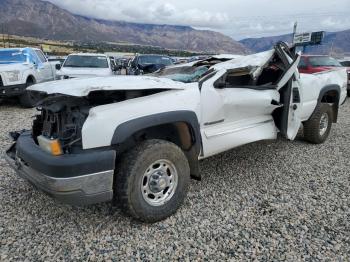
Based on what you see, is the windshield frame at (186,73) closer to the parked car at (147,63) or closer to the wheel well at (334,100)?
the wheel well at (334,100)

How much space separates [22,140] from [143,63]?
467 inches

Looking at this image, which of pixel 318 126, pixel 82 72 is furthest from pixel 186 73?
pixel 82 72

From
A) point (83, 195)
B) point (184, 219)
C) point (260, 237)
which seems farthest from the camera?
point (184, 219)

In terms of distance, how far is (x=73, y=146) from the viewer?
2.91m

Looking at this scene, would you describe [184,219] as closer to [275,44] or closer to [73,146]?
[73,146]

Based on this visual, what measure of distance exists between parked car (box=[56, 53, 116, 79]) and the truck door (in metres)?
7.05

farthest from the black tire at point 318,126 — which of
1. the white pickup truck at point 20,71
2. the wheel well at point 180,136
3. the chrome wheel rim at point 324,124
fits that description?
the white pickup truck at point 20,71

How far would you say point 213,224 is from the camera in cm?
332

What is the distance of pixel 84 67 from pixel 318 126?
8.23m

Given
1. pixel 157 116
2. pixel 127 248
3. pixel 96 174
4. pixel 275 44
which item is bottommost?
pixel 127 248

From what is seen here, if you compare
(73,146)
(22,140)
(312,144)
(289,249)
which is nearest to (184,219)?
(289,249)

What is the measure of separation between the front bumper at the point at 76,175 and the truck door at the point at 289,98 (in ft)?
9.43

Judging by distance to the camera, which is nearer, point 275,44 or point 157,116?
point 157,116

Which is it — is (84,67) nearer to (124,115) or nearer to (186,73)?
(186,73)
